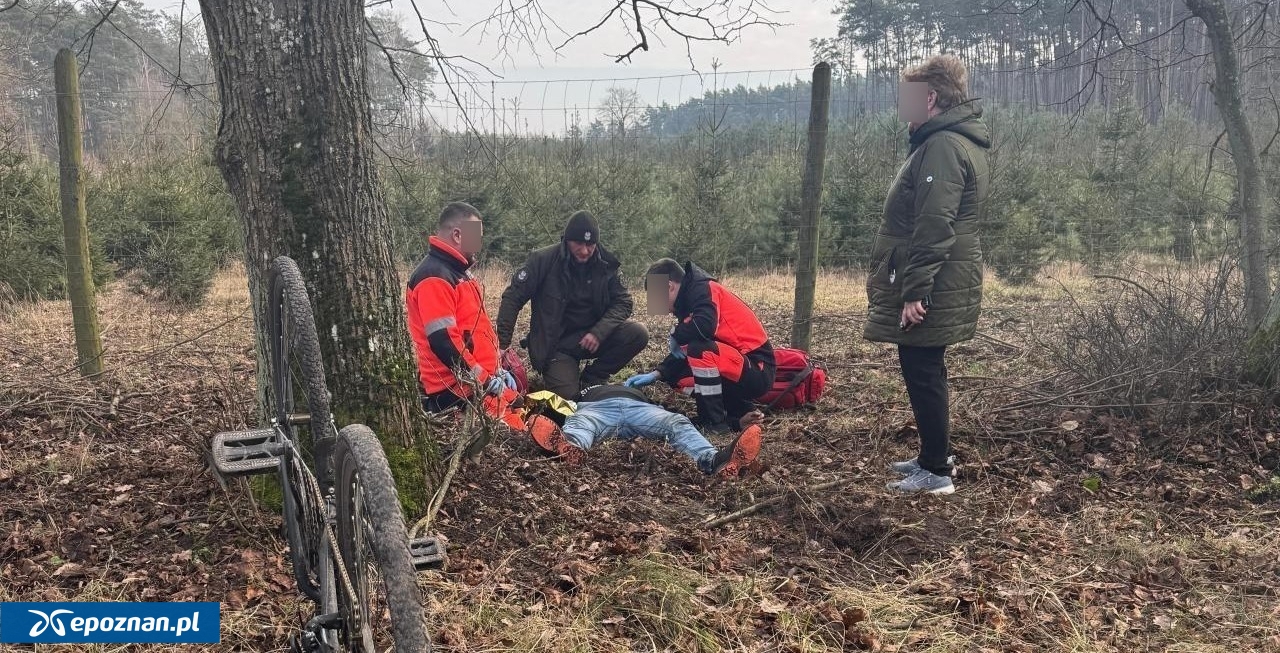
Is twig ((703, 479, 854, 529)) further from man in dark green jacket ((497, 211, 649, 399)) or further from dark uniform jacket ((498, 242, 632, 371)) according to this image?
dark uniform jacket ((498, 242, 632, 371))

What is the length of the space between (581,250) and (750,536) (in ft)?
10.2

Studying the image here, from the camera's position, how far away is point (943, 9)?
84.2 ft

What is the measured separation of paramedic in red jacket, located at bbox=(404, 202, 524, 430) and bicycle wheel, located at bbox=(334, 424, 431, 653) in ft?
10.9

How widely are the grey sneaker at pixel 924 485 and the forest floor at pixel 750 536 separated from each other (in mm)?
88

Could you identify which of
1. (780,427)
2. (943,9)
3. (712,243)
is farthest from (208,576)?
(943,9)

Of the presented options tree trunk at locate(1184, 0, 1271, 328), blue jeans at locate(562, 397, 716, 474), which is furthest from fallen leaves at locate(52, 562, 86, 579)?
tree trunk at locate(1184, 0, 1271, 328)

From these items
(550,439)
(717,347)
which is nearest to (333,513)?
(550,439)

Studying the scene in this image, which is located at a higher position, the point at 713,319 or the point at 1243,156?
the point at 1243,156

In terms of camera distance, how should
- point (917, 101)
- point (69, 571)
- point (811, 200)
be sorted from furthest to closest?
point (811, 200)
point (917, 101)
point (69, 571)

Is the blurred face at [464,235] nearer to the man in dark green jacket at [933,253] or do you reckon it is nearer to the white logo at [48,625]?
the man in dark green jacket at [933,253]

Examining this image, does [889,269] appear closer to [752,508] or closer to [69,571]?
[752,508]

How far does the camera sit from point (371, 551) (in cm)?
158

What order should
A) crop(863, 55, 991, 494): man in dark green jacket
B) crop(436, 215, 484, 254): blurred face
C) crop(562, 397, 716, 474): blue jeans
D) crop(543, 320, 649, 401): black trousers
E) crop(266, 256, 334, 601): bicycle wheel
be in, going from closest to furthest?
crop(266, 256, 334, 601): bicycle wheel → crop(863, 55, 991, 494): man in dark green jacket → crop(562, 397, 716, 474): blue jeans → crop(436, 215, 484, 254): blurred face → crop(543, 320, 649, 401): black trousers

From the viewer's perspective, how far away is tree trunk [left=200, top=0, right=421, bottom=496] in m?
3.10
